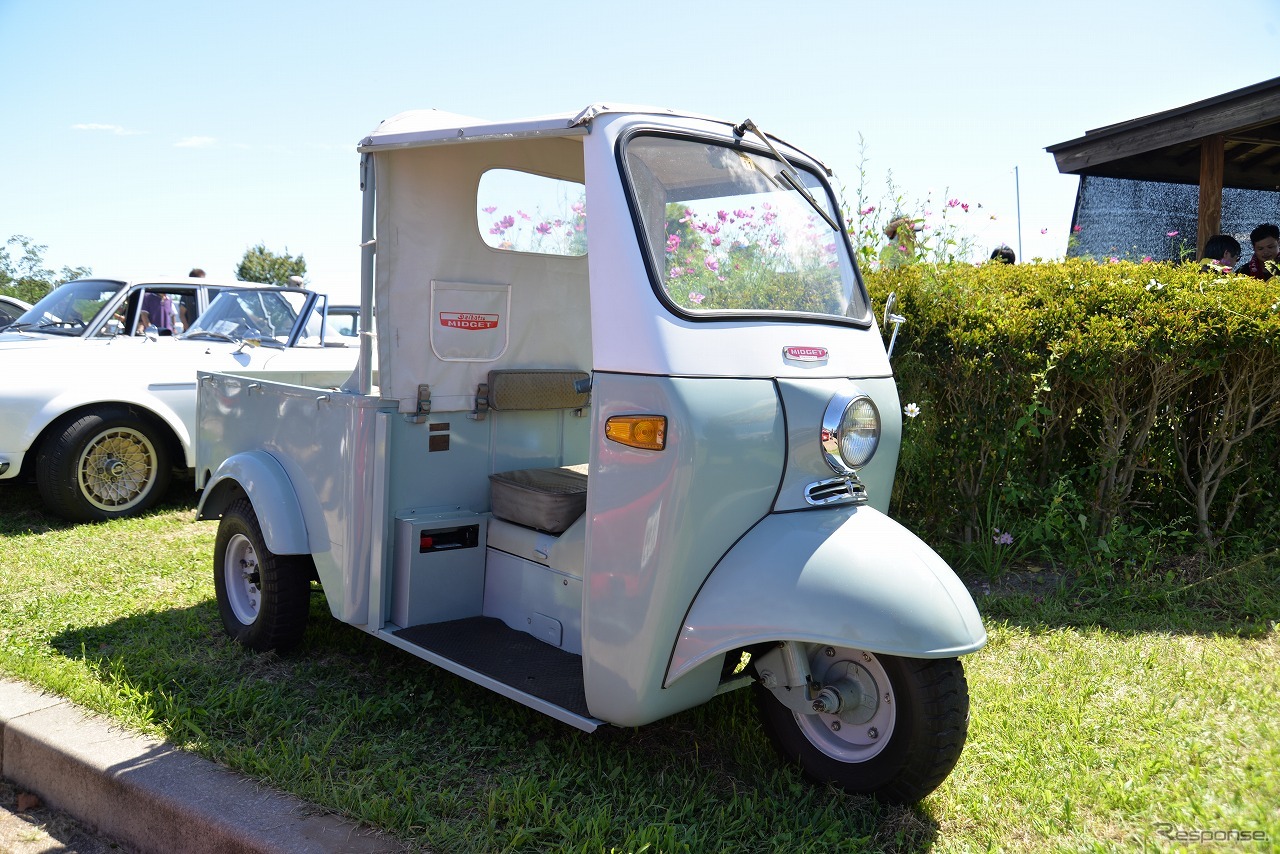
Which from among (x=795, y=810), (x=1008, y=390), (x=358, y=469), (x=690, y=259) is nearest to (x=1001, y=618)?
(x=1008, y=390)

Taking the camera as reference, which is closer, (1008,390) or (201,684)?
(201,684)

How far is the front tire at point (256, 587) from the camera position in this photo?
13.0 feet

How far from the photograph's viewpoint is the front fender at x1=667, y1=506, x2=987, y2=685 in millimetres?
2586

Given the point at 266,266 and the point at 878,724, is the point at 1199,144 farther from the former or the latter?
the point at 266,266

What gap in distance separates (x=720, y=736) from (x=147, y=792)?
5.97 ft

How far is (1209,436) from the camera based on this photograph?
16.2ft

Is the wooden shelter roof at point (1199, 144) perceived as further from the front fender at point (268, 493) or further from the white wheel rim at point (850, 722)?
the front fender at point (268, 493)

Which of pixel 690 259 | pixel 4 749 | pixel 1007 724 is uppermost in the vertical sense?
pixel 690 259

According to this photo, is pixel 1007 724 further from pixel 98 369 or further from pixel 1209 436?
pixel 98 369

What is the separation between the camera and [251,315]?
756 centimetres

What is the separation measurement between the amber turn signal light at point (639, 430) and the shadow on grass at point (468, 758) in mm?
1066

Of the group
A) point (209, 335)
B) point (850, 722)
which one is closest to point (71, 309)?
point (209, 335)

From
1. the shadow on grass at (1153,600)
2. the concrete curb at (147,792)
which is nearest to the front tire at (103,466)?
the concrete curb at (147,792)

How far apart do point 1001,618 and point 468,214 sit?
3000 mm
